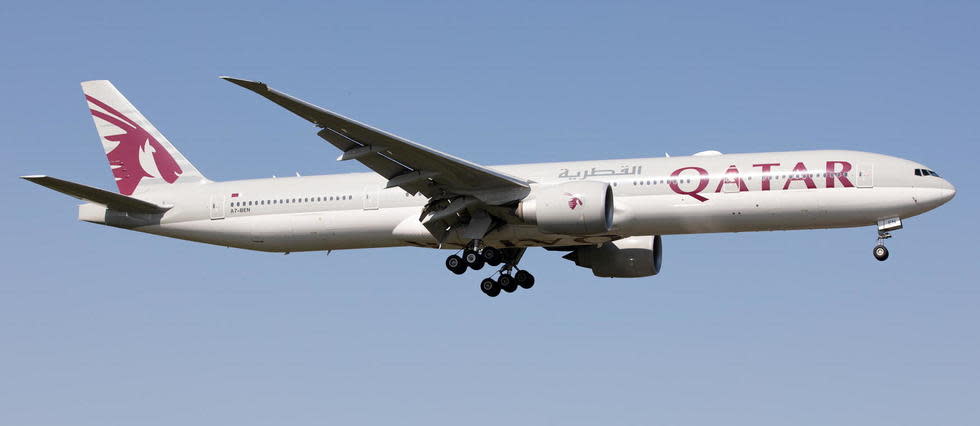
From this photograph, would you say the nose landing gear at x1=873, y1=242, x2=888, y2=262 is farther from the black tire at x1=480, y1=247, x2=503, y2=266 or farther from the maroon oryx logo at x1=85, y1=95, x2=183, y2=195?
the maroon oryx logo at x1=85, y1=95, x2=183, y2=195

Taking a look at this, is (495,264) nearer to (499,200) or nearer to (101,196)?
(499,200)

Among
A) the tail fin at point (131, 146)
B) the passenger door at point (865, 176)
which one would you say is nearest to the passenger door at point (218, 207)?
the tail fin at point (131, 146)

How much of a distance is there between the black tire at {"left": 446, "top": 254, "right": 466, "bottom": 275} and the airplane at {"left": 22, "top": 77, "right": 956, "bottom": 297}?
0.10ft

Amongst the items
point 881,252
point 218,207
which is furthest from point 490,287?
point 881,252

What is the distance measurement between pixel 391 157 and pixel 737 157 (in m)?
10.0

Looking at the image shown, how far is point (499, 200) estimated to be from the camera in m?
39.3

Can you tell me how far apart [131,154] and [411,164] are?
12.4 metres

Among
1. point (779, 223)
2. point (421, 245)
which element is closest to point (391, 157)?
point (421, 245)

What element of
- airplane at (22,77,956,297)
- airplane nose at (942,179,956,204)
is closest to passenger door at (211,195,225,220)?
airplane at (22,77,956,297)

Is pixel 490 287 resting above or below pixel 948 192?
below

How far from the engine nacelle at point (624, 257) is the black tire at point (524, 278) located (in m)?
2.47

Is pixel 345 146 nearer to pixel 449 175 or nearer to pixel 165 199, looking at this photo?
pixel 449 175

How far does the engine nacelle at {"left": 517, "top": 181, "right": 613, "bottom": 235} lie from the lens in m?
37.4

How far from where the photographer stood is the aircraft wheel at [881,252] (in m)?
37.6
